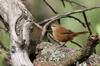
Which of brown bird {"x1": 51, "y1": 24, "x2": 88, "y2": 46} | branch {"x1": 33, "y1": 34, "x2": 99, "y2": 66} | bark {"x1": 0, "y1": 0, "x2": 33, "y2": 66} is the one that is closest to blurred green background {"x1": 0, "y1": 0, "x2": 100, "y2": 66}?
brown bird {"x1": 51, "y1": 24, "x2": 88, "y2": 46}

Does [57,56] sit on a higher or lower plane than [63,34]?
higher

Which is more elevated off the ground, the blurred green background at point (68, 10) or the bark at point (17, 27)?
the bark at point (17, 27)

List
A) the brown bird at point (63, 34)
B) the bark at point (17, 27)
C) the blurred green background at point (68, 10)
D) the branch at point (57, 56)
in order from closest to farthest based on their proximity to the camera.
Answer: the branch at point (57, 56) < the bark at point (17, 27) < the brown bird at point (63, 34) < the blurred green background at point (68, 10)

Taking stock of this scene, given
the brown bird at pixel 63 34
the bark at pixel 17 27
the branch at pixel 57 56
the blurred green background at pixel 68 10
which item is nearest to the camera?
the branch at pixel 57 56

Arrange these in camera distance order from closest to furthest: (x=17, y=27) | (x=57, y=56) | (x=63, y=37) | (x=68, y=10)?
(x=57, y=56) → (x=17, y=27) → (x=63, y=37) → (x=68, y=10)

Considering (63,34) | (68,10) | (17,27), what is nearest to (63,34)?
(63,34)

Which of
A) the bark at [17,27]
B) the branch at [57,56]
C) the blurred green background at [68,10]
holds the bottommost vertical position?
the blurred green background at [68,10]

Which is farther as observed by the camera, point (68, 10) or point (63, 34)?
point (68, 10)

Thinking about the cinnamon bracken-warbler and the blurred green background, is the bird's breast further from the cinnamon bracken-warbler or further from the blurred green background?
the blurred green background

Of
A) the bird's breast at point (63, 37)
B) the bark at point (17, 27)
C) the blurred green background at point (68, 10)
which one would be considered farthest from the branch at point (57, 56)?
the blurred green background at point (68, 10)

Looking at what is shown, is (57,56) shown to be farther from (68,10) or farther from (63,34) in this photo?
(68,10)

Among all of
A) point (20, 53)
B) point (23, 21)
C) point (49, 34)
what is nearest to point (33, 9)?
point (49, 34)

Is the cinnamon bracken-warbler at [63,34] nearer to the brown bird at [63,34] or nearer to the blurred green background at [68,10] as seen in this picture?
the brown bird at [63,34]
